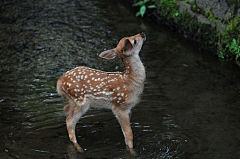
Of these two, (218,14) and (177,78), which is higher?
(218,14)

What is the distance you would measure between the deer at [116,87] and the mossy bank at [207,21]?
285 centimetres

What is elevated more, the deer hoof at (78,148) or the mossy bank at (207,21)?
the mossy bank at (207,21)

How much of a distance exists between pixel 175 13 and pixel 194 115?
3.73 metres

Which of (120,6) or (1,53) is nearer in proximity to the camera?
(1,53)

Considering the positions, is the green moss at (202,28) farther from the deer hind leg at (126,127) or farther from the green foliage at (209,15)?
the deer hind leg at (126,127)

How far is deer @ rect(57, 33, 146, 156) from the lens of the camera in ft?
19.2

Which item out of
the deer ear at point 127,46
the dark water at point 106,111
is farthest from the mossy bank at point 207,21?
the deer ear at point 127,46

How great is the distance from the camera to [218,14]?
8852 millimetres

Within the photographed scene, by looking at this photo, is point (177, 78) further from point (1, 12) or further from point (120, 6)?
point (1, 12)

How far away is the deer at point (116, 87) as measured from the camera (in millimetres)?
5848

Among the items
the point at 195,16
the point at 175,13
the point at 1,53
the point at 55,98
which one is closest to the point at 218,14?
the point at 195,16

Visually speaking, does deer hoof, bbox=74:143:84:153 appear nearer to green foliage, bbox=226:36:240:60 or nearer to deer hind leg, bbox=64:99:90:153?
deer hind leg, bbox=64:99:90:153

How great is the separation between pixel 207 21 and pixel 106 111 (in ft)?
10.6

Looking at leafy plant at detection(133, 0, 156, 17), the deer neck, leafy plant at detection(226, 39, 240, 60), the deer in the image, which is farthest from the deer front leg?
leafy plant at detection(133, 0, 156, 17)
